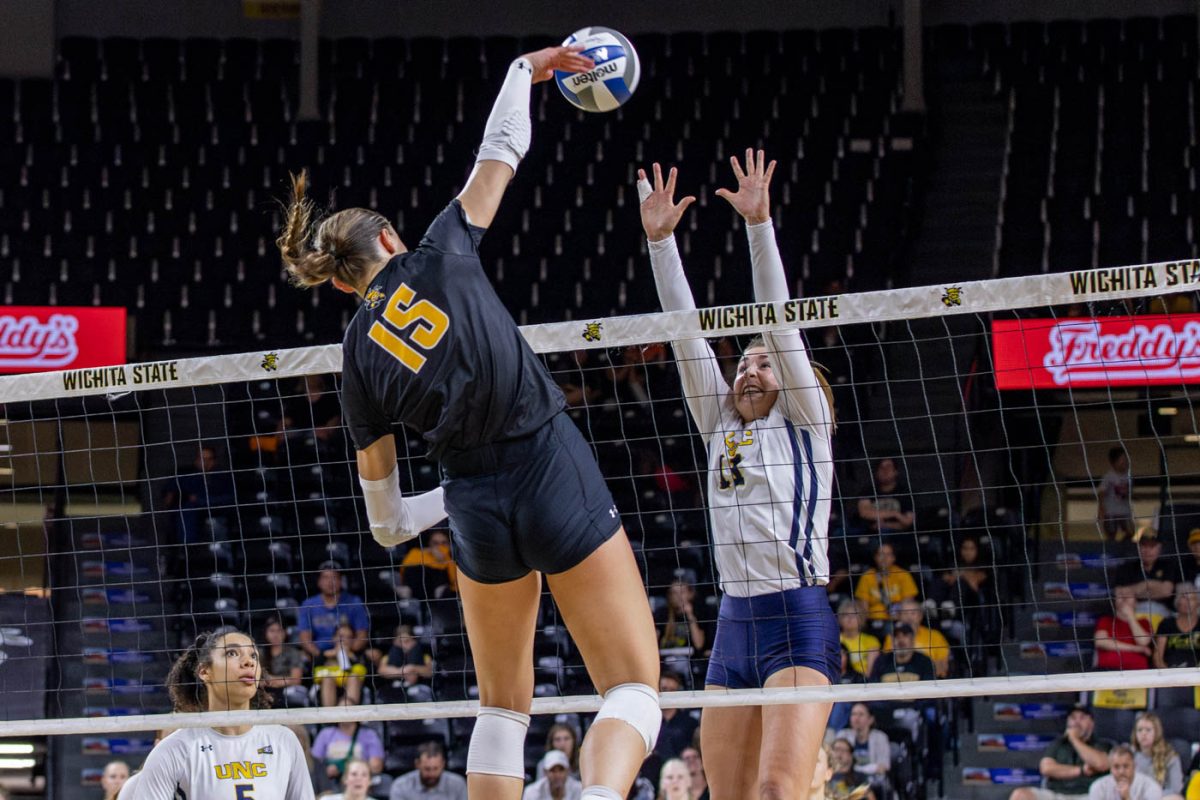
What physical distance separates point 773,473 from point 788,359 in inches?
16.3

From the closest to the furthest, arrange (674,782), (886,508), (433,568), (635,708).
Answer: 1. (635,708)
2. (674,782)
3. (886,508)
4. (433,568)

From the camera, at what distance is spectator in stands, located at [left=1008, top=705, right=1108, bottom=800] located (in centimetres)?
1056

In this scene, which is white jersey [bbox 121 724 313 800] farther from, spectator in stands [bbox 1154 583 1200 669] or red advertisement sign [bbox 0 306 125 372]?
red advertisement sign [bbox 0 306 125 372]

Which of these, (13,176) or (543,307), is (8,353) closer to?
(13,176)

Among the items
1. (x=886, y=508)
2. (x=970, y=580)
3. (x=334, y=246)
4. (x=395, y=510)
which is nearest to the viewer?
(x=334, y=246)

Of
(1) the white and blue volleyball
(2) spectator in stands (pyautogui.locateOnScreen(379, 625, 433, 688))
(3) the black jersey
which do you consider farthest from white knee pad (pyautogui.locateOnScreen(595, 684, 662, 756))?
(2) spectator in stands (pyautogui.locateOnScreen(379, 625, 433, 688))

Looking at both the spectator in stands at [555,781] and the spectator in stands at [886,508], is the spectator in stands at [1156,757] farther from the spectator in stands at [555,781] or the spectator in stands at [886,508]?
the spectator in stands at [555,781]

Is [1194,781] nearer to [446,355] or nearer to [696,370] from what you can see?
[696,370]

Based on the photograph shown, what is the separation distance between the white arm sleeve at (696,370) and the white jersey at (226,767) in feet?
6.77

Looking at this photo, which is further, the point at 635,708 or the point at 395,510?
the point at 395,510

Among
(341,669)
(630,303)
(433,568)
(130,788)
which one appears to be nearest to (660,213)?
(130,788)

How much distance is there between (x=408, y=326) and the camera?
3.89 m

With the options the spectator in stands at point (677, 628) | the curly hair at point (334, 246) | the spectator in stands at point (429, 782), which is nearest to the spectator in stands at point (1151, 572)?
the spectator in stands at point (677, 628)

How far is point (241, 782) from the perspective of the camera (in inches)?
221
